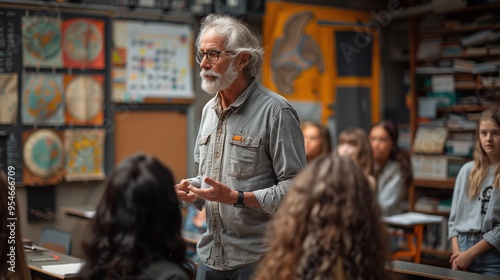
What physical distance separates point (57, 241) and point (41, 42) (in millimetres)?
1817

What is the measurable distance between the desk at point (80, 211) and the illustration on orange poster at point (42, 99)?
70 centimetres

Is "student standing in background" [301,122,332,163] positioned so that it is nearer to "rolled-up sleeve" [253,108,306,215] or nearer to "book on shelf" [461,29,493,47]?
"book on shelf" [461,29,493,47]

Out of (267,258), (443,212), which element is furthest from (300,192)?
(443,212)

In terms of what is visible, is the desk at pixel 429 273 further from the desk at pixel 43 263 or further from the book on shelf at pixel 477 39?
the book on shelf at pixel 477 39

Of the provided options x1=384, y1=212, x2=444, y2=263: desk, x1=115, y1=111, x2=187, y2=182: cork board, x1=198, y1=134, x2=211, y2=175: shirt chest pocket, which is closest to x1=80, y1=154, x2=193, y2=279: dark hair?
x1=198, y1=134, x2=211, y2=175: shirt chest pocket

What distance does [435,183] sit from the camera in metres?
6.84

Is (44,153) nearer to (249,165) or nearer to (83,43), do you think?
(83,43)

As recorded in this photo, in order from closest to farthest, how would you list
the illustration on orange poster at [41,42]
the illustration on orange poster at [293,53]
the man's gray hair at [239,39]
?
the man's gray hair at [239,39]
the illustration on orange poster at [41,42]
the illustration on orange poster at [293,53]

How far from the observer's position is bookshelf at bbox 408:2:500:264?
21.6 feet

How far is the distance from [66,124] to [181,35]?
1.31m

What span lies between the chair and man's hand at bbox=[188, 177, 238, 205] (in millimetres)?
2111

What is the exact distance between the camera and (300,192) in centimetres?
167

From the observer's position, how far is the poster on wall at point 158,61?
5961mm

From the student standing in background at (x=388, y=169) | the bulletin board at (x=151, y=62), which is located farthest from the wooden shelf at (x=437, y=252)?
the bulletin board at (x=151, y=62)
